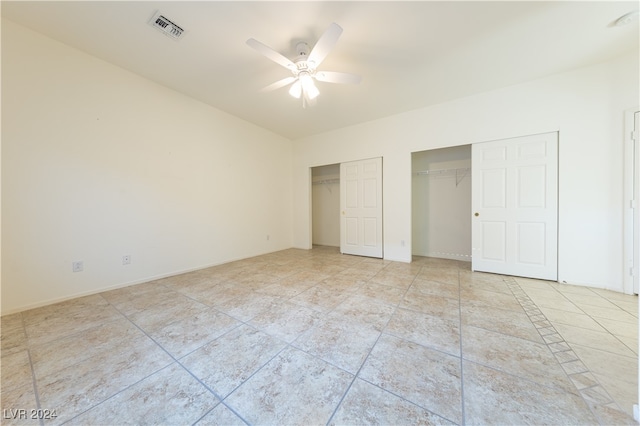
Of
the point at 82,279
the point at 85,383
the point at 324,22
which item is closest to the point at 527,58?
the point at 324,22

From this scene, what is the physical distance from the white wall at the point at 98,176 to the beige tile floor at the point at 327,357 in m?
0.52

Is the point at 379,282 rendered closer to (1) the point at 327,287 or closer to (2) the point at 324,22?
(1) the point at 327,287

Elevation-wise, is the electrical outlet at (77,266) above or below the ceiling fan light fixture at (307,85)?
below

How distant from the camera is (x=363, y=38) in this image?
86.6 inches

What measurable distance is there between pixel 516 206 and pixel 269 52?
3.84 m

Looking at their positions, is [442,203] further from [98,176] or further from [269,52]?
[98,176]

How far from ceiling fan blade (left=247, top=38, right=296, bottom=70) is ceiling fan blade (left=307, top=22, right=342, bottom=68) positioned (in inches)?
8.8

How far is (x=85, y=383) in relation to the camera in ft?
4.13

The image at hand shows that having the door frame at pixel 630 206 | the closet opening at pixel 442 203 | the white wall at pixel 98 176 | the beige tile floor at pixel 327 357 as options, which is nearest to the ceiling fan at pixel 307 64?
the white wall at pixel 98 176

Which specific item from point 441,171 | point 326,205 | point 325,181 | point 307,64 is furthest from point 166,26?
point 441,171

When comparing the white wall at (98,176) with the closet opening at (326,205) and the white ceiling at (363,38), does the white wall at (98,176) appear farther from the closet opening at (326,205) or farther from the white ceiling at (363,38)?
the closet opening at (326,205)

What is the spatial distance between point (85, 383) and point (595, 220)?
514 centimetres

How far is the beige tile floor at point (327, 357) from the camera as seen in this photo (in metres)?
1.08

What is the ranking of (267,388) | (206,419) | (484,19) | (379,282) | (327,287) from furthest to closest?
1. (379,282)
2. (327,287)
3. (484,19)
4. (267,388)
5. (206,419)
